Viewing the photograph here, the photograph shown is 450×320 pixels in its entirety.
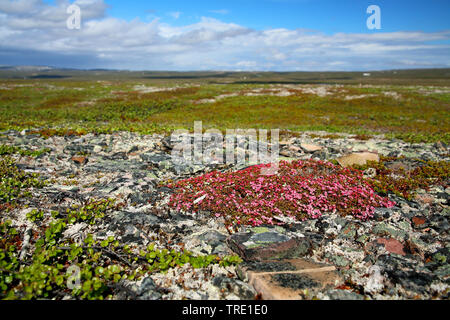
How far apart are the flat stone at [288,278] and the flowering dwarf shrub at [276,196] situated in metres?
1.79

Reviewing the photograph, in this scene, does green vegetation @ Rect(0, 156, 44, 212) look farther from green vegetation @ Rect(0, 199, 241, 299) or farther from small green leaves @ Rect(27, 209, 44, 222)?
green vegetation @ Rect(0, 199, 241, 299)

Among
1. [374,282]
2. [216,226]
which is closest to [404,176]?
[374,282]

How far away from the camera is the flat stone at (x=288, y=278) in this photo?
158 inches

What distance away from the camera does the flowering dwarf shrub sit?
691 centimetres

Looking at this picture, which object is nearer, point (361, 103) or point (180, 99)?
point (361, 103)

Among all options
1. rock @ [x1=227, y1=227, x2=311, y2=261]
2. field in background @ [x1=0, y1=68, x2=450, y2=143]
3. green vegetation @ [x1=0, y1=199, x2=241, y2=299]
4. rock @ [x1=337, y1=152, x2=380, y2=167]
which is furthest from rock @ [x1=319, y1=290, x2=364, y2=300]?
field in background @ [x1=0, y1=68, x2=450, y2=143]

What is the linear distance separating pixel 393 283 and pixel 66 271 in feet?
18.8

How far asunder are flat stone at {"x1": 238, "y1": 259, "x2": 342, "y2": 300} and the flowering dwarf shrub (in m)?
1.79

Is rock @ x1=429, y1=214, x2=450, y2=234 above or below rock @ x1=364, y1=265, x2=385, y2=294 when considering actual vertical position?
above

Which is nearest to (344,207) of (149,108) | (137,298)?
(137,298)

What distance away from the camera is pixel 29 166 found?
32.4ft
